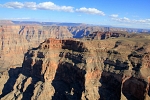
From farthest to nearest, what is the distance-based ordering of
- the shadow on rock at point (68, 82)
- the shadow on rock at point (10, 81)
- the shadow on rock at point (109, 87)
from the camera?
the shadow on rock at point (10, 81)
the shadow on rock at point (68, 82)
the shadow on rock at point (109, 87)

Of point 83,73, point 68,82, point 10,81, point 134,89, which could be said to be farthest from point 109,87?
point 10,81

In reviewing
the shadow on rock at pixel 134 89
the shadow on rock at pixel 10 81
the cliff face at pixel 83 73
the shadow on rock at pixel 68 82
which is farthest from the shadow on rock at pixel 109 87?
the shadow on rock at pixel 10 81

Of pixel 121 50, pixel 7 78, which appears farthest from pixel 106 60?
pixel 7 78

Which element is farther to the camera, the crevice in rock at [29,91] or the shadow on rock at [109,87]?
the crevice in rock at [29,91]

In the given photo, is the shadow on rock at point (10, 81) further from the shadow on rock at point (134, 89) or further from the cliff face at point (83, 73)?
the shadow on rock at point (134, 89)

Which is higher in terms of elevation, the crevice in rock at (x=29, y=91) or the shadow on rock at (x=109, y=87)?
the shadow on rock at (x=109, y=87)

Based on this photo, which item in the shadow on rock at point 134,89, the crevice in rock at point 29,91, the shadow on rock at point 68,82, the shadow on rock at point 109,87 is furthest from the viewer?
the crevice in rock at point 29,91

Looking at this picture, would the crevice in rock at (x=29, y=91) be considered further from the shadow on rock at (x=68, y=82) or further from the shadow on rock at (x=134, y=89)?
the shadow on rock at (x=134, y=89)

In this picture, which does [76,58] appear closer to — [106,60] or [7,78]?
[106,60]

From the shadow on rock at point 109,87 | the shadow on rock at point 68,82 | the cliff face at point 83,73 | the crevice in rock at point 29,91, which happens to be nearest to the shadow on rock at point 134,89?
the cliff face at point 83,73

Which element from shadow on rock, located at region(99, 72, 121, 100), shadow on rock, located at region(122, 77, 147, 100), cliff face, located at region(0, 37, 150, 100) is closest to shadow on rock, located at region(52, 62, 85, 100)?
cliff face, located at region(0, 37, 150, 100)
